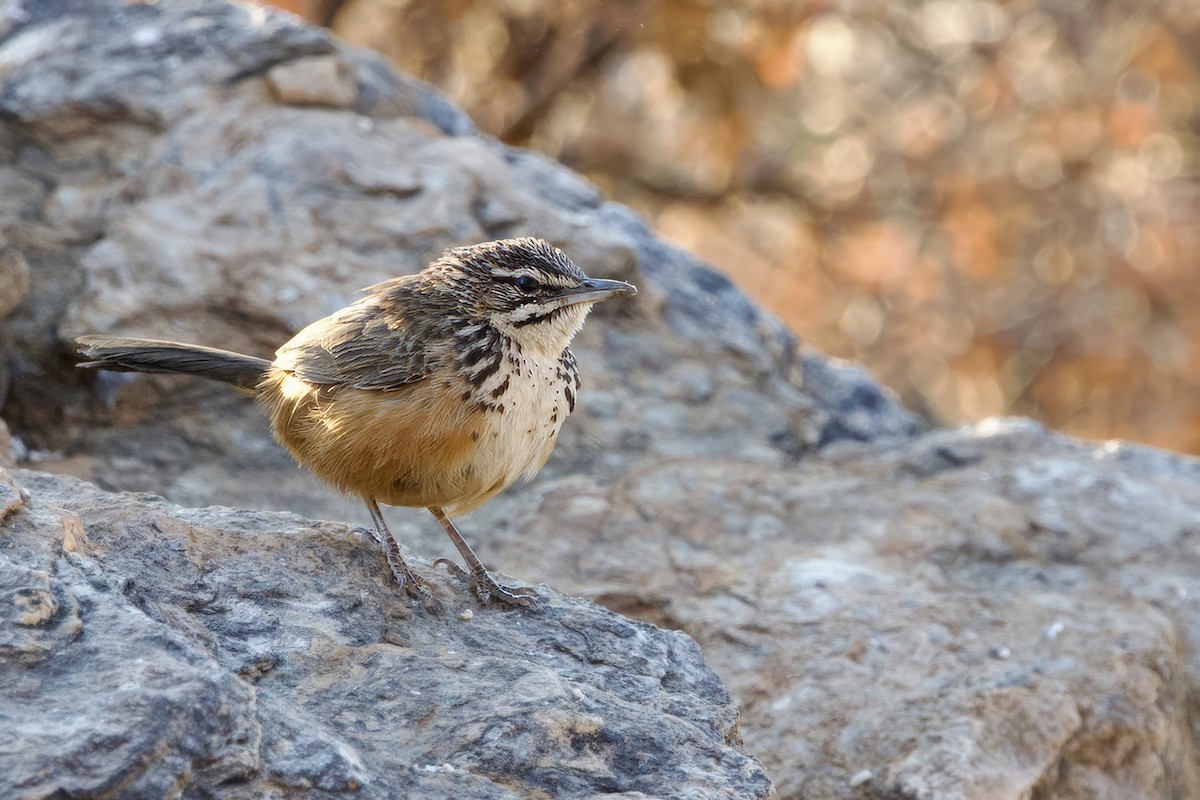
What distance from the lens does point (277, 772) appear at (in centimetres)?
243

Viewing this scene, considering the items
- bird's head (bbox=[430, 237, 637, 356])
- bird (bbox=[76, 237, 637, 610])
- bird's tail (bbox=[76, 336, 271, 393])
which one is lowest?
bird's tail (bbox=[76, 336, 271, 393])

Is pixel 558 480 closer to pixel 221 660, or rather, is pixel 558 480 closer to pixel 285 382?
pixel 285 382

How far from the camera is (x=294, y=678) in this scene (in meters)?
2.83

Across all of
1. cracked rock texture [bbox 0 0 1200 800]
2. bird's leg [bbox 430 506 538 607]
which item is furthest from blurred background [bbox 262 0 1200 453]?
bird's leg [bbox 430 506 538 607]

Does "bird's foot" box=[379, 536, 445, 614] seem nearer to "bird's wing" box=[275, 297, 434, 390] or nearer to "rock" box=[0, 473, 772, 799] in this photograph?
"rock" box=[0, 473, 772, 799]

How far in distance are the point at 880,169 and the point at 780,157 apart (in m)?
0.85

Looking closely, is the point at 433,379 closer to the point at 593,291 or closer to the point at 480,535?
the point at 593,291

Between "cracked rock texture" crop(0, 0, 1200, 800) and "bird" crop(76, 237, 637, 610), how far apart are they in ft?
0.90

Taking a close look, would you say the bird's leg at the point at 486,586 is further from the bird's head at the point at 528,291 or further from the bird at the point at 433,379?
the bird's head at the point at 528,291

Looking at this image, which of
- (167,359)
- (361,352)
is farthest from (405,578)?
(167,359)

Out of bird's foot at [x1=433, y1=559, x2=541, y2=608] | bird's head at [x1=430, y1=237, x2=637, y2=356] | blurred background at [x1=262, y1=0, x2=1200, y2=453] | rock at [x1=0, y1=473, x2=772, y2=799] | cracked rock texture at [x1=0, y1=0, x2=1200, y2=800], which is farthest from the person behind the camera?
blurred background at [x1=262, y1=0, x2=1200, y2=453]

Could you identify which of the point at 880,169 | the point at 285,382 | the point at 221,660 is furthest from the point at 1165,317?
the point at 221,660

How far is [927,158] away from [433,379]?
25.3 ft

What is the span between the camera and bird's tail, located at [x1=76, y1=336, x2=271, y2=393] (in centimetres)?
393
